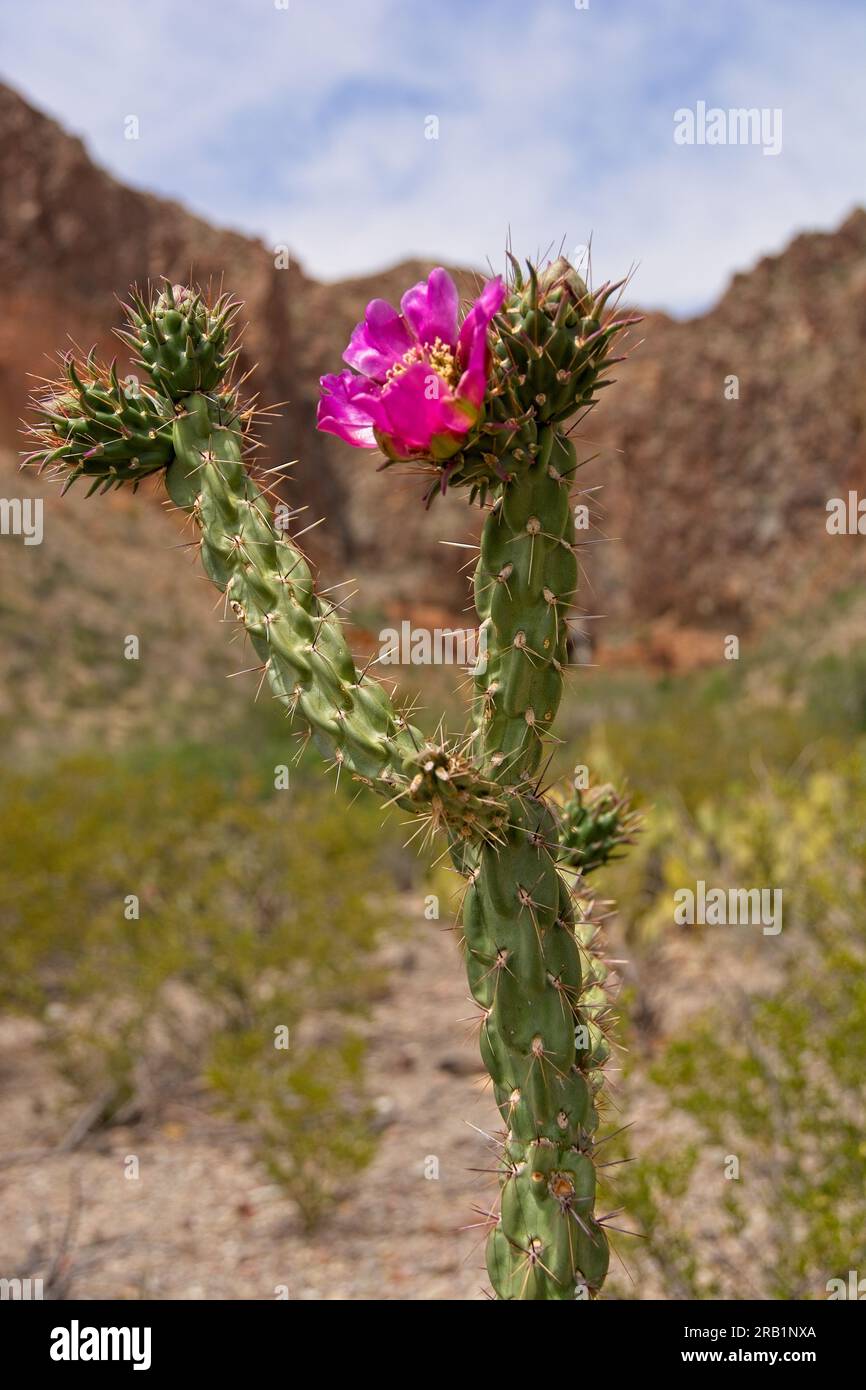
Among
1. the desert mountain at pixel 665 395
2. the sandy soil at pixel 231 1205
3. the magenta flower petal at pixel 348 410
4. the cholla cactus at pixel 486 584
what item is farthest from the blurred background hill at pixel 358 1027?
the desert mountain at pixel 665 395

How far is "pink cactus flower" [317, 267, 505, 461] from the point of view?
1621 mm

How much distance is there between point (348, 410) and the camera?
1.77 m

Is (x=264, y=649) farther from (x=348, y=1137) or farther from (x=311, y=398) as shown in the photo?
(x=311, y=398)

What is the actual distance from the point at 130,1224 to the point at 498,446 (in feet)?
13.0

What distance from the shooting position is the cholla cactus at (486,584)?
1675 millimetres

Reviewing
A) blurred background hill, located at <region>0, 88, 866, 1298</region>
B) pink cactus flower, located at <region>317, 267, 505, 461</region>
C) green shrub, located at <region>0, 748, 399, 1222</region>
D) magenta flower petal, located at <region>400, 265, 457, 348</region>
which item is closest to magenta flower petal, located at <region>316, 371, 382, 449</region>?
pink cactus flower, located at <region>317, 267, 505, 461</region>

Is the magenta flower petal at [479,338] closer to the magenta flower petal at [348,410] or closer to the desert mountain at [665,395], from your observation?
the magenta flower petal at [348,410]

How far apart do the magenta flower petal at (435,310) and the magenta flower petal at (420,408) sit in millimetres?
139

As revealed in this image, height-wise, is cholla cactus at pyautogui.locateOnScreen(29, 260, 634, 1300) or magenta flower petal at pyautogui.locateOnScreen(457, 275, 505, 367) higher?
magenta flower petal at pyautogui.locateOnScreen(457, 275, 505, 367)

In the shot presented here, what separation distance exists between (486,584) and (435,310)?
1.29 feet

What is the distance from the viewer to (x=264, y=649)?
6.31 feet

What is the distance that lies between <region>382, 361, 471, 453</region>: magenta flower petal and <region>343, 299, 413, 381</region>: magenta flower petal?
0.54 feet

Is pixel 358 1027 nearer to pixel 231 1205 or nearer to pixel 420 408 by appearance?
pixel 231 1205

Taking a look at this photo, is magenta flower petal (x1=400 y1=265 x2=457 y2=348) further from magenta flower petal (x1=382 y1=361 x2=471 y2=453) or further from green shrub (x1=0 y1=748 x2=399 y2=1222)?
green shrub (x1=0 y1=748 x2=399 y2=1222)
